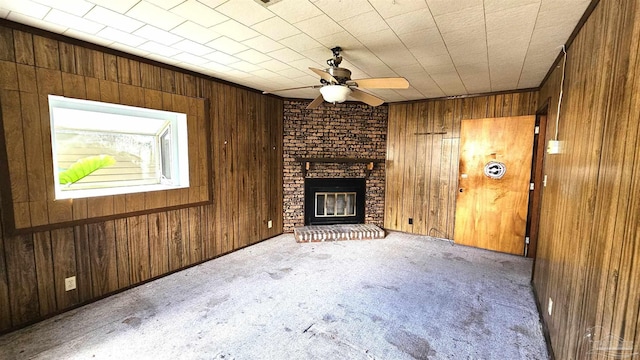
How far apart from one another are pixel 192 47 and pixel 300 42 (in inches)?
42.7

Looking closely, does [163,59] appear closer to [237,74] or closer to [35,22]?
[237,74]

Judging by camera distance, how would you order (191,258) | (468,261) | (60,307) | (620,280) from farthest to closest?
(468,261)
(191,258)
(60,307)
(620,280)

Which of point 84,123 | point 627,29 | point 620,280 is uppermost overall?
point 627,29

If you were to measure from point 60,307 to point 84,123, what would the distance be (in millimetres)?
1790

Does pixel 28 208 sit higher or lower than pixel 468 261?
higher

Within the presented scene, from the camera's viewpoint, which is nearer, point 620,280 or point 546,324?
point 620,280

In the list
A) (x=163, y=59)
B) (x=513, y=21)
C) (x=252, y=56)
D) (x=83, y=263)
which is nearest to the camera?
(x=513, y=21)

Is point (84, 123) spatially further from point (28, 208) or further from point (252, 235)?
point (252, 235)

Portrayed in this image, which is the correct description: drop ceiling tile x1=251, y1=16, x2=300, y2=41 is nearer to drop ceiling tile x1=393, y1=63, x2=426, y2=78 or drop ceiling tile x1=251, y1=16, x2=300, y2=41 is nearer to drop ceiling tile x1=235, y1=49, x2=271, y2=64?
drop ceiling tile x1=235, y1=49, x2=271, y2=64

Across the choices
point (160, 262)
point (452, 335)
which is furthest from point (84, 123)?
point (452, 335)

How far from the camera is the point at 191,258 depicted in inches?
139

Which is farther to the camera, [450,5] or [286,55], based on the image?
[286,55]

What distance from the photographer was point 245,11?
195cm

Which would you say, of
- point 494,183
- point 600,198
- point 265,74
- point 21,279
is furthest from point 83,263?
point 494,183
